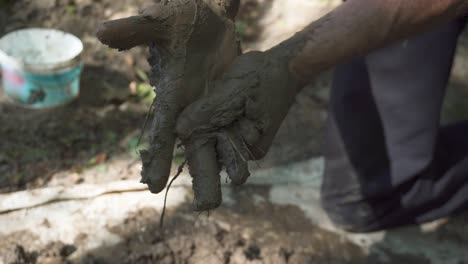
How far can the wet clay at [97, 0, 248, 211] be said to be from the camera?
4.82 feet

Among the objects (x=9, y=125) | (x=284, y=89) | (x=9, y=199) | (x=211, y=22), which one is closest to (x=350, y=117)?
(x=284, y=89)

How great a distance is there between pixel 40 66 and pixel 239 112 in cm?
169

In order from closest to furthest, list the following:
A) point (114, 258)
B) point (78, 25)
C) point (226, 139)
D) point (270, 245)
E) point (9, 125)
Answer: point (226, 139)
point (114, 258)
point (270, 245)
point (9, 125)
point (78, 25)

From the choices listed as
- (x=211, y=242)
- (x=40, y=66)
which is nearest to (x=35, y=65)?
(x=40, y=66)

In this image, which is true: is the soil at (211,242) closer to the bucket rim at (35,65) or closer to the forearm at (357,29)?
the forearm at (357,29)

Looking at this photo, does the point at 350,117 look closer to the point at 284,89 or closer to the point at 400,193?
the point at 400,193

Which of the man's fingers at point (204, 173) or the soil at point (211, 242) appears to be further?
the soil at point (211, 242)

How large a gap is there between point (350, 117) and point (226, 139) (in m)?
1.07

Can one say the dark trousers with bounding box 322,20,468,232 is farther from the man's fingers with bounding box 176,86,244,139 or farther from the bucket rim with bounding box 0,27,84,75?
the bucket rim with bounding box 0,27,84,75

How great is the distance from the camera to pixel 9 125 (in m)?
2.86

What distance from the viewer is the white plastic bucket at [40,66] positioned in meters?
2.89

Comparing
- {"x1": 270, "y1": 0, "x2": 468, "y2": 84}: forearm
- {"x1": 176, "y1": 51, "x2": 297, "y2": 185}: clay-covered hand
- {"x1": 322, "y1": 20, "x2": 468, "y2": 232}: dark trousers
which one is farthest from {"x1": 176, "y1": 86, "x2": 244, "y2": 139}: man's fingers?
{"x1": 322, "y1": 20, "x2": 468, "y2": 232}: dark trousers

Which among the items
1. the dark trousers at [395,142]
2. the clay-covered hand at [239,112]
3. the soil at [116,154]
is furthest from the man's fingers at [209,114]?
the dark trousers at [395,142]

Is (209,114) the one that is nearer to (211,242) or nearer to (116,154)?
(211,242)
